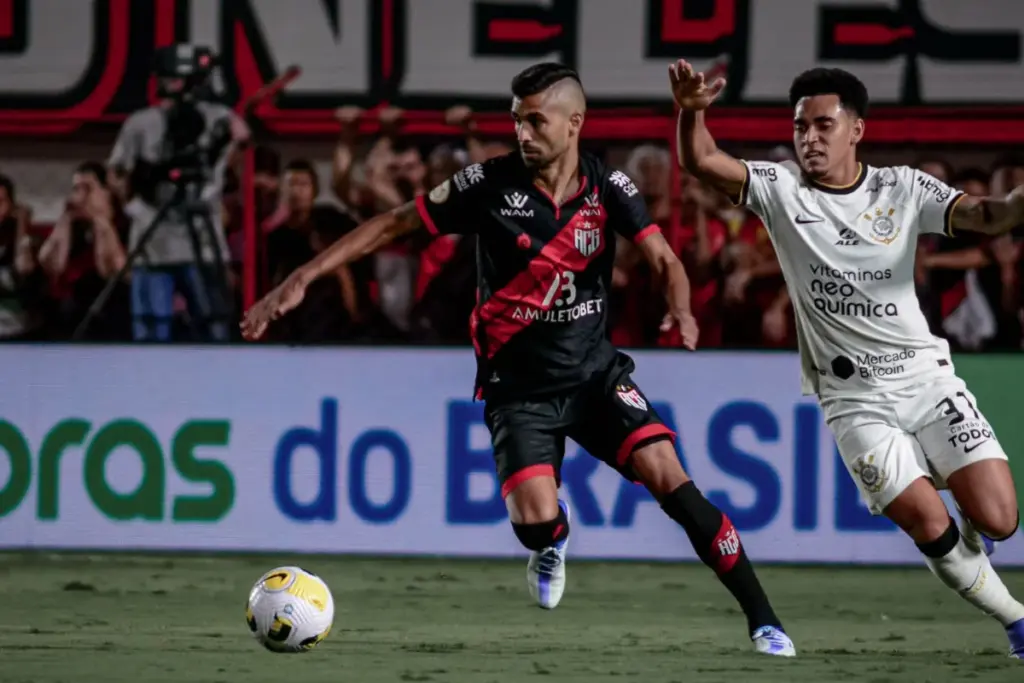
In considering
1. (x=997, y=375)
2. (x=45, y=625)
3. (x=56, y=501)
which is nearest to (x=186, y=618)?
(x=45, y=625)

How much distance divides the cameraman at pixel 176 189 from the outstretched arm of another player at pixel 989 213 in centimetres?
485

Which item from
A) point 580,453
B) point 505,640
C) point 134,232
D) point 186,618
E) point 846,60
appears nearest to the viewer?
point 505,640

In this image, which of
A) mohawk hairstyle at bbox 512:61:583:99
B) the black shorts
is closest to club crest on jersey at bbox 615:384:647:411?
the black shorts

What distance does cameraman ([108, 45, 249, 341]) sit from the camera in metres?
10.3

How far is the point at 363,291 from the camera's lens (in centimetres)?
1036

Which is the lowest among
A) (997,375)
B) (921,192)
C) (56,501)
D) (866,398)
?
(56,501)

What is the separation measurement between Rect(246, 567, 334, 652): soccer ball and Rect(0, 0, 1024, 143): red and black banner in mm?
5348

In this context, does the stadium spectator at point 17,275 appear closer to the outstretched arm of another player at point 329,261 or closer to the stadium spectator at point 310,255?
the stadium spectator at point 310,255

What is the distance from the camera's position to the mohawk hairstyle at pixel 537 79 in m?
6.64

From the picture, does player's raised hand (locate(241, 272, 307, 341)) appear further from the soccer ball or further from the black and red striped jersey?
the soccer ball

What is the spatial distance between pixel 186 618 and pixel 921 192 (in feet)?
11.8

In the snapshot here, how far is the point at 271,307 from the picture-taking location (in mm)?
6219

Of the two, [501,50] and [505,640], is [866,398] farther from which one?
[501,50]

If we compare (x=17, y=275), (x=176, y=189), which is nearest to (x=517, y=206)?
(x=176, y=189)
